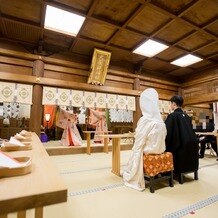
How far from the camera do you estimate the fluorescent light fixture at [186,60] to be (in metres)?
7.44

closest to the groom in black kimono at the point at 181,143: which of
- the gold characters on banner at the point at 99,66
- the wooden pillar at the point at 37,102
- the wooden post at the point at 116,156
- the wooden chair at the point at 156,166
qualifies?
the wooden chair at the point at 156,166

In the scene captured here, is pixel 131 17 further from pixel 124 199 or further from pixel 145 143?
pixel 124 199

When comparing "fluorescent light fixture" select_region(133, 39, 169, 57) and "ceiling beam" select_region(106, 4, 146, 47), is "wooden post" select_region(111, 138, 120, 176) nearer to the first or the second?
"ceiling beam" select_region(106, 4, 146, 47)

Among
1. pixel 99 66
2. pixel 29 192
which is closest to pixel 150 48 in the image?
pixel 99 66

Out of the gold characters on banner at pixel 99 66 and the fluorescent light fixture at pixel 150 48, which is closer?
the fluorescent light fixture at pixel 150 48

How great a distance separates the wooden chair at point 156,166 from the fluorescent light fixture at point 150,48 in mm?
4289

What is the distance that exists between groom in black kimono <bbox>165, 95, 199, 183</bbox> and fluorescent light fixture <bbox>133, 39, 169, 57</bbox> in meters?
3.42

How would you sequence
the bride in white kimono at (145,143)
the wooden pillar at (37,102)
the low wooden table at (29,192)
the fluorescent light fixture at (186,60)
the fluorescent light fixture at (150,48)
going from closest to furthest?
the low wooden table at (29,192) → the bride in white kimono at (145,143) → the wooden pillar at (37,102) → the fluorescent light fixture at (150,48) → the fluorescent light fixture at (186,60)

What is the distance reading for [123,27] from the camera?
5289 mm

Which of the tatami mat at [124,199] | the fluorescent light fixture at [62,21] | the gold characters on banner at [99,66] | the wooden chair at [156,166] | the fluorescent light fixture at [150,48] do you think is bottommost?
the tatami mat at [124,199]

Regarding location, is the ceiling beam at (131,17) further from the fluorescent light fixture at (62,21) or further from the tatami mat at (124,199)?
the tatami mat at (124,199)

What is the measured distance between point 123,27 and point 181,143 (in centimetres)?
363

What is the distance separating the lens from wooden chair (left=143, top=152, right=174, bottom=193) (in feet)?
10.2

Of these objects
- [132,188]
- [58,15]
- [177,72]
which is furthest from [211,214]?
[177,72]
